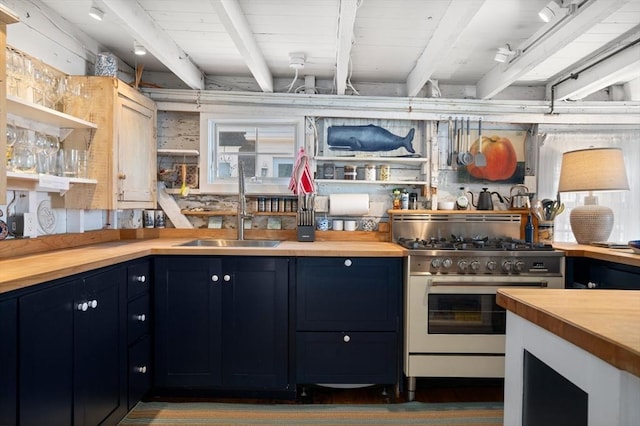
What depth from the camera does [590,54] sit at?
8.57ft

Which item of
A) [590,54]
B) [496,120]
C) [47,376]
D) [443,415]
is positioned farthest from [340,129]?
[47,376]

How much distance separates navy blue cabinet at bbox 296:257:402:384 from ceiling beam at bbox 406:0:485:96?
1322 millimetres

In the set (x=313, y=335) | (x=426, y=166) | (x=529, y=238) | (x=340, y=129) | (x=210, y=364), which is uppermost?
(x=340, y=129)

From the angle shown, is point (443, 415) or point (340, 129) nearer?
point (443, 415)

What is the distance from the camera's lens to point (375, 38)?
7.91ft

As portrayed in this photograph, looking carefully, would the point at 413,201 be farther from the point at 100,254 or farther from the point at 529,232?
the point at 100,254

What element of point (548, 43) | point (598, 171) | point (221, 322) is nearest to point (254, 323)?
point (221, 322)

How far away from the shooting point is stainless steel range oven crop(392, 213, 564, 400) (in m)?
2.37

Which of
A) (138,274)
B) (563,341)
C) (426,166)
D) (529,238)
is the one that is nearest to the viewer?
(563,341)

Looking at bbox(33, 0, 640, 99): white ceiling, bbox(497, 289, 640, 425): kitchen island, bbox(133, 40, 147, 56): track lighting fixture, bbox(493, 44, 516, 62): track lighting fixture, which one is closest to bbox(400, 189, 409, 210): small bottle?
bbox(33, 0, 640, 99): white ceiling

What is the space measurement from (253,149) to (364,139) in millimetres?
921

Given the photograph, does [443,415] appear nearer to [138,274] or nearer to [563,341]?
[563,341]

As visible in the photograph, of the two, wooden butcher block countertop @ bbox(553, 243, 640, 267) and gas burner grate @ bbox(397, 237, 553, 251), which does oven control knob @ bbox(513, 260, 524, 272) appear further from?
wooden butcher block countertop @ bbox(553, 243, 640, 267)

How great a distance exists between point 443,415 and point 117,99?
2829 millimetres
